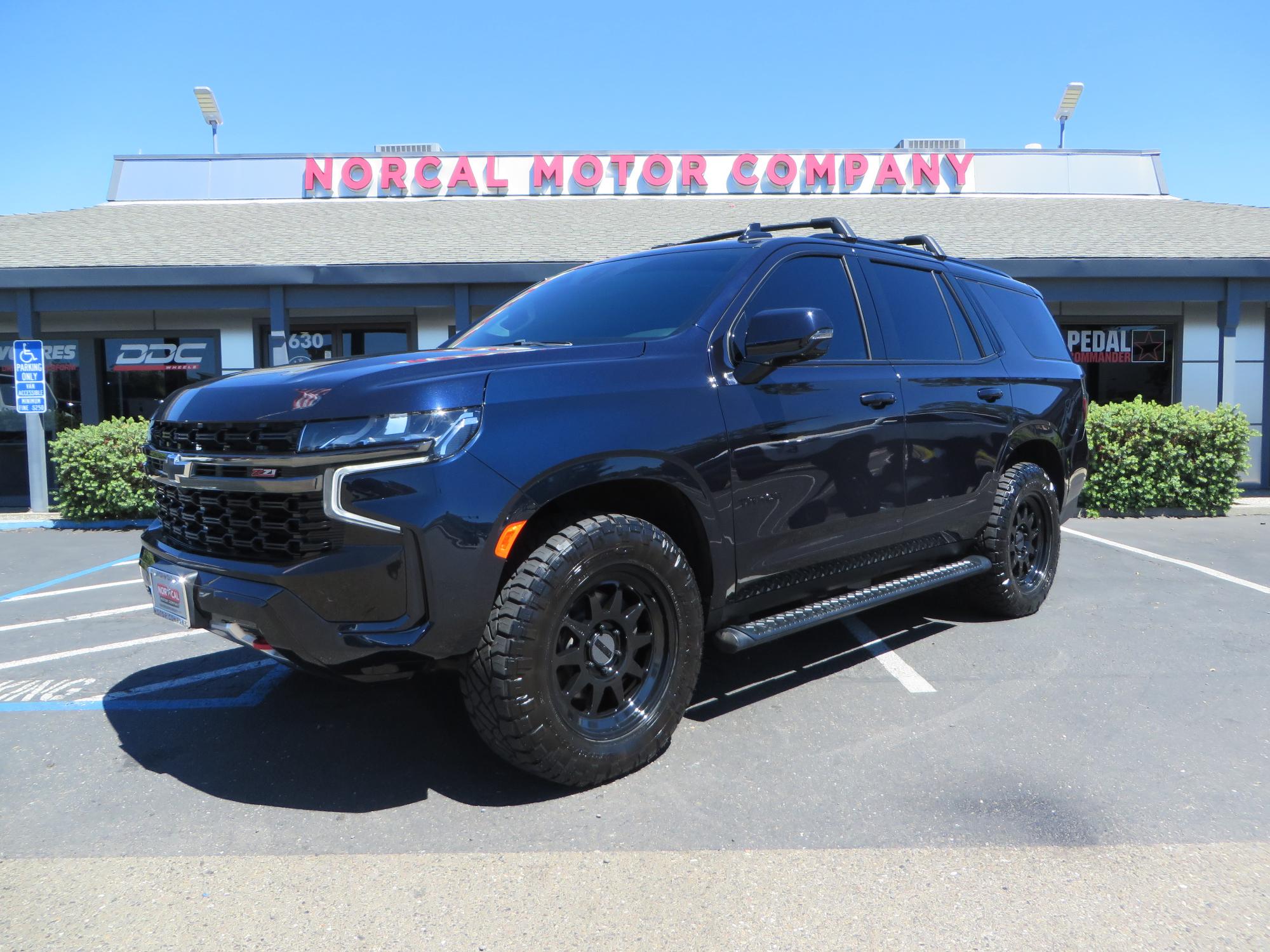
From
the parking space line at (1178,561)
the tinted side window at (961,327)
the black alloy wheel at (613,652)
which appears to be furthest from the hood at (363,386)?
the parking space line at (1178,561)

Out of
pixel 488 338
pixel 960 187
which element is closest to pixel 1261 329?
pixel 960 187

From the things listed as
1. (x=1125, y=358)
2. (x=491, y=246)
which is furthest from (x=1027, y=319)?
(x=1125, y=358)

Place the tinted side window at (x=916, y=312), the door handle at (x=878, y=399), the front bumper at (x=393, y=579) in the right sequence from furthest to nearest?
the tinted side window at (x=916, y=312)
the door handle at (x=878, y=399)
the front bumper at (x=393, y=579)

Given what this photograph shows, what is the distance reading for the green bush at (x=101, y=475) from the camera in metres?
11.0

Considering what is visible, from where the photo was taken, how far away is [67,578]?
24.5ft

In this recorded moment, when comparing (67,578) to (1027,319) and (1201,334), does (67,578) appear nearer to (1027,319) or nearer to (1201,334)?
(1027,319)

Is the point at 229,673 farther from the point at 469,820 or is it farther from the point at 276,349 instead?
the point at 276,349

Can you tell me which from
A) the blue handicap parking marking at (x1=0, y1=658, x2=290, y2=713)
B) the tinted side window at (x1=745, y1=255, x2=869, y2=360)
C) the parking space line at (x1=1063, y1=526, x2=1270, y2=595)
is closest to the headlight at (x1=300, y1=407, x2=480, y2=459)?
the tinted side window at (x1=745, y1=255, x2=869, y2=360)

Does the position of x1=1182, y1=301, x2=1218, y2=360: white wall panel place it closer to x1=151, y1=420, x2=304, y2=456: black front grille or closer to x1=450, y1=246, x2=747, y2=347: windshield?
x1=450, y1=246, x2=747, y2=347: windshield

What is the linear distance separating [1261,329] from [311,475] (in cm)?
1602

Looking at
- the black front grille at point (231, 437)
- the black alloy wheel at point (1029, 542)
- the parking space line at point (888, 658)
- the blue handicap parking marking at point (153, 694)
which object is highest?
the black front grille at point (231, 437)

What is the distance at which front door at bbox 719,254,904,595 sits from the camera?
11.6 ft

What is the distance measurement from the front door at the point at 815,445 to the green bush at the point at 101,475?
9.64 metres

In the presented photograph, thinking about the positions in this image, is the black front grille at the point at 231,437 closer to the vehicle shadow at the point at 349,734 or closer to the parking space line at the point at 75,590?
the vehicle shadow at the point at 349,734
